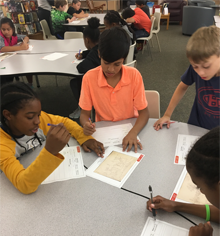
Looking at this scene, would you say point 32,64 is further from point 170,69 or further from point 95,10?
point 95,10

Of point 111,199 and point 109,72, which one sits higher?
point 109,72

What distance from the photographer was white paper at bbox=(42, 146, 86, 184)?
3.15ft

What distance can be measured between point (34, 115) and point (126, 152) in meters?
0.50

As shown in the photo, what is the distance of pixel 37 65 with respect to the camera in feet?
7.62

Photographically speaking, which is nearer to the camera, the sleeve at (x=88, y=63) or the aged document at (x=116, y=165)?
the aged document at (x=116, y=165)

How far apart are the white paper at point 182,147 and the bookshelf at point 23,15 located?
5669mm

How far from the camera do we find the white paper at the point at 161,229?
2.32ft

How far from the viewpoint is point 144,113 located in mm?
1336

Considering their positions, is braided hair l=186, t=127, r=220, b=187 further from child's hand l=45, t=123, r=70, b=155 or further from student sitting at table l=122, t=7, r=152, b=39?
student sitting at table l=122, t=7, r=152, b=39

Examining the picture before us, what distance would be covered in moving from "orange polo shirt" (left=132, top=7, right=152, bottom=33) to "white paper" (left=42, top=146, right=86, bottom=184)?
3889mm

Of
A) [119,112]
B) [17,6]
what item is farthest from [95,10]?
[119,112]

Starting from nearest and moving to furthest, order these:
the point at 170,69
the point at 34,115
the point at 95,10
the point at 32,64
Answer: the point at 34,115 → the point at 32,64 → the point at 170,69 → the point at 95,10

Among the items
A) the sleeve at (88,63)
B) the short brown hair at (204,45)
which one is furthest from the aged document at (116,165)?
the sleeve at (88,63)

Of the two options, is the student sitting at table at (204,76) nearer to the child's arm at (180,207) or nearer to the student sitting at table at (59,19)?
the child's arm at (180,207)
